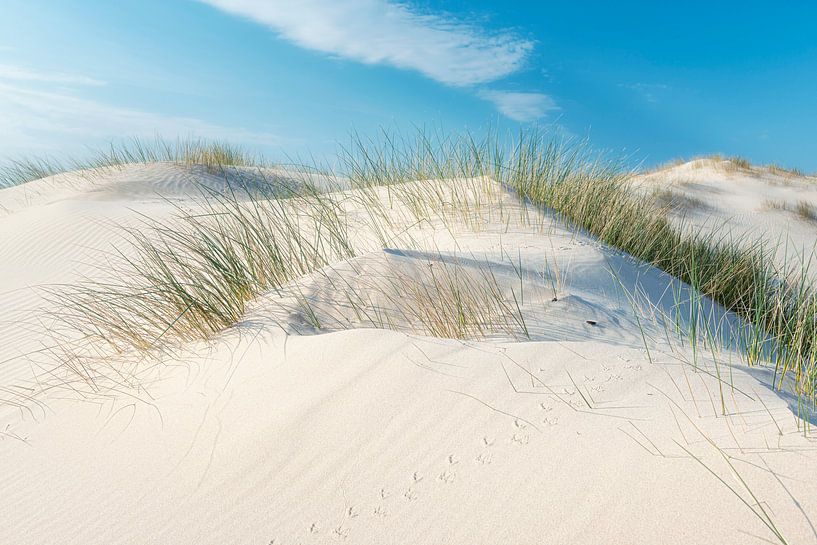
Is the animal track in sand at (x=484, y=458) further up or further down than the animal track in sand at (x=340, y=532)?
further up

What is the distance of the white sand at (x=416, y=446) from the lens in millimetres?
1299

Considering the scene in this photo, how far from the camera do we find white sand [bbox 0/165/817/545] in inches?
51.1

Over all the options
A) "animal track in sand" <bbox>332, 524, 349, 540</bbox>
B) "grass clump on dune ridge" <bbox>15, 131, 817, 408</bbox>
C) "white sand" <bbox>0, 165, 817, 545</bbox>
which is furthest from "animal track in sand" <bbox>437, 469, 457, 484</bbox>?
"grass clump on dune ridge" <bbox>15, 131, 817, 408</bbox>

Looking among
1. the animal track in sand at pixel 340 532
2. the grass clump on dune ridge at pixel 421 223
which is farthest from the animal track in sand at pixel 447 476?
the grass clump on dune ridge at pixel 421 223

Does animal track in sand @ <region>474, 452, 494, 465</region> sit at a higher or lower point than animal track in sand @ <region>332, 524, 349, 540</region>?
higher

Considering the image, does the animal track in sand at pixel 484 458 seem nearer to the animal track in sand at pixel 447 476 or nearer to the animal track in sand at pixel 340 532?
the animal track in sand at pixel 447 476

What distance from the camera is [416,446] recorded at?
5.61 ft

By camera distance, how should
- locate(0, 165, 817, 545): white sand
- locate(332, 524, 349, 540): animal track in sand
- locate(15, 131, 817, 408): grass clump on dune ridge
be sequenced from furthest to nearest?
locate(15, 131, 817, 408): grass clump on dune ridge → locate(332, 524, 349, 540): animal track in sand → locate(0, 165, 817, 545): white sand


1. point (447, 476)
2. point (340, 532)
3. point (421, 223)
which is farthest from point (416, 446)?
point (421, 223)

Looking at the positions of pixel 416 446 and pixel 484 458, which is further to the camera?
pixel 416 446

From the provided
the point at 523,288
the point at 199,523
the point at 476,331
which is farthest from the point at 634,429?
the point at 523,288

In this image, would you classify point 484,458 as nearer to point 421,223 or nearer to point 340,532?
point 340,532

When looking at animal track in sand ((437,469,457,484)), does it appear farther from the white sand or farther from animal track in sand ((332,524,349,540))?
animal track in sand ((332,524,349,540))

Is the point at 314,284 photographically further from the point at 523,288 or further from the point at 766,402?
the point at 766,402
